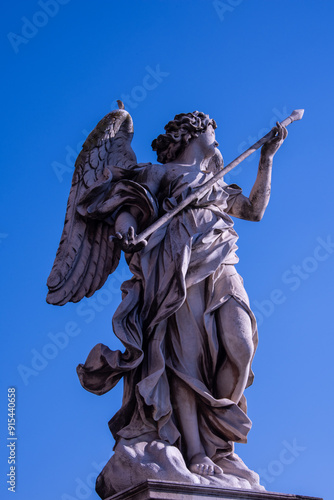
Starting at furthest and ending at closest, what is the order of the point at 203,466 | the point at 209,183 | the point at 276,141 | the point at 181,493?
the point at 276,141 → the point at 209,183 → the point at 203,466 → the point at 181,493

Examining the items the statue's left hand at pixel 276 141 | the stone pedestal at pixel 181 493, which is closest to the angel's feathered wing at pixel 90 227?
the statue's left hand at pixel 276 141

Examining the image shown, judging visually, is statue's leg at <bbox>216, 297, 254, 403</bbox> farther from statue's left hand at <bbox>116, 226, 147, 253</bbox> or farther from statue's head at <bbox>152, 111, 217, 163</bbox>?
statue's head at <bbox>152, 111, 217, 163</bbox>

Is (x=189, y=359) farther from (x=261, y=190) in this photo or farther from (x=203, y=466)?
(x=261, y=190)

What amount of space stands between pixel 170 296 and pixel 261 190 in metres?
1.51

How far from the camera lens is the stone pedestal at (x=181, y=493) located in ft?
18.6

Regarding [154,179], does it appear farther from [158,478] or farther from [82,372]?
[158,478]

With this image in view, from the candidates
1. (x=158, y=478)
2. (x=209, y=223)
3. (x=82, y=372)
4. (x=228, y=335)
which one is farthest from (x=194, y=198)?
(x=158, y=478)

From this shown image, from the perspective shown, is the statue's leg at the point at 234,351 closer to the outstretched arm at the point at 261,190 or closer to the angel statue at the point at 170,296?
the angel statue at the point at 170,296

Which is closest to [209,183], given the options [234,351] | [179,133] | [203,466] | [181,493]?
[179,133]

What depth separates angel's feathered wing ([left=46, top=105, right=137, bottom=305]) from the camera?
749 centimetres

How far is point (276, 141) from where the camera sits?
24.7ft

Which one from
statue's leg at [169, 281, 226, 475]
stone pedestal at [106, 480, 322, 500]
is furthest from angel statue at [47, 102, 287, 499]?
stone pedestal at [106, 480, 322, 500]

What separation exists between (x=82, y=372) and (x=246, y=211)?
2164mm

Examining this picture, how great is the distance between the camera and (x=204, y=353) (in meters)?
6.83
